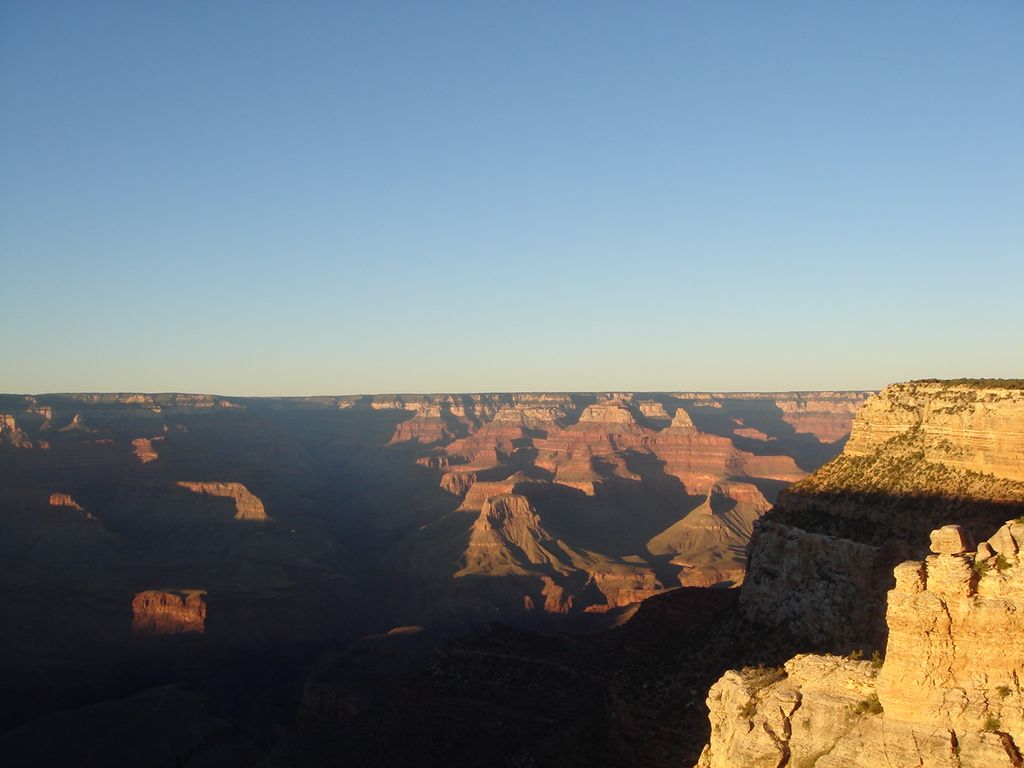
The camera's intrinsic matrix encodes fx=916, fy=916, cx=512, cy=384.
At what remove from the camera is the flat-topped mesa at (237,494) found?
159 m

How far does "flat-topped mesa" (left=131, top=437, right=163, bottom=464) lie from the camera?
177125 mm

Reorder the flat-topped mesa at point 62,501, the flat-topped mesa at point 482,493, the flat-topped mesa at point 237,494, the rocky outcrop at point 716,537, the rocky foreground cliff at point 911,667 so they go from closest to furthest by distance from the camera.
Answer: the rocky foreground cliff at point 911,667
the rocky outcrop at point 716,537
the flat-topped mesa at point 62,501
the flat-topped mesa at point 237,494
the flat-topped mesa at point 482,493

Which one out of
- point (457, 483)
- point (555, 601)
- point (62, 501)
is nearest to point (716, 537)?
point (555, 601)

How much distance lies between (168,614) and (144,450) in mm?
80777

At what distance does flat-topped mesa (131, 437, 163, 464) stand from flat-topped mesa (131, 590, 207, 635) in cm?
7228

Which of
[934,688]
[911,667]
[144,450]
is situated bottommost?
[144,450]

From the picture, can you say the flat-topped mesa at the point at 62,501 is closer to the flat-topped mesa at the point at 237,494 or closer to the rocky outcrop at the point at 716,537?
the flat-topped mesa at the point at 237,494

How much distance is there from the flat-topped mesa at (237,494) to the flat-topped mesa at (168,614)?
49.0 m

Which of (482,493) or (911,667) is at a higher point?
(911,667)

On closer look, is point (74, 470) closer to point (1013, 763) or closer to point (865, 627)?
point (865, 627)

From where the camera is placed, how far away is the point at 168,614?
108 meters

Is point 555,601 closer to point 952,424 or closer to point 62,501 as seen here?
point 62,501

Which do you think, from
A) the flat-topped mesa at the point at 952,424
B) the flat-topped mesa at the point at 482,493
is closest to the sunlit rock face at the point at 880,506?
the flat-topped mesa at the point at 952,424

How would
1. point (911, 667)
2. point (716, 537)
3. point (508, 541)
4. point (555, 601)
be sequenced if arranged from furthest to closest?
1. point (716, 537)
2. point (508, 541)
3. point (555, 601)
4. point (911, 667)
